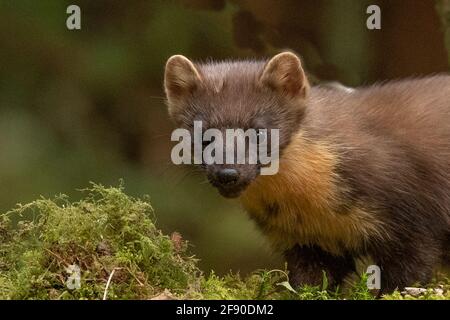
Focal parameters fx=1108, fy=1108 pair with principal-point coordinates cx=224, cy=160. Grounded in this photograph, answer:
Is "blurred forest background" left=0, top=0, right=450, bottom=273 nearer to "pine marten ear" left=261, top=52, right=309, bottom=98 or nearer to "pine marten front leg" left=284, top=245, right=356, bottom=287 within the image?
"pine marten front leg" left=284, top=245, right=356, bottom=287

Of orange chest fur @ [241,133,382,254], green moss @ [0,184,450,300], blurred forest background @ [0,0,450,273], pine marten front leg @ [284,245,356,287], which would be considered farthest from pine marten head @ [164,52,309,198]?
blurred forest background @ [0,0,450,273]

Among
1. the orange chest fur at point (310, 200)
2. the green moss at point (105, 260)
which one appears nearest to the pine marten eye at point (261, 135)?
the orange chest fur at point (310, 200)

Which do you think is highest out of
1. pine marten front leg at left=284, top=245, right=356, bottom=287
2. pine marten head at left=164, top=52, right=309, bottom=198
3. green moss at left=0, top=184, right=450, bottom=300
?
pine marten head at left=164, top=52, right=309, bottom=198

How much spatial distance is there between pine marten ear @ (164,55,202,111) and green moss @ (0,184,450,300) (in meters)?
0.82

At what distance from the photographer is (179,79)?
21.0 feet

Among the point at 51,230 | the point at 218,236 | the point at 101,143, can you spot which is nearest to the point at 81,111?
the point at 101,143

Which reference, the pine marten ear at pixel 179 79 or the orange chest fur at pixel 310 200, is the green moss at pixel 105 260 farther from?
the pine marten ear at pixel 179 79

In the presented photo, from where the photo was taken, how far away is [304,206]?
6441 mm

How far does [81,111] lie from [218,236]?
170cm

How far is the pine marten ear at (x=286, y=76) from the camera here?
20.5 ft

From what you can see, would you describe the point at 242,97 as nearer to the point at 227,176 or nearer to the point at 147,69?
the point at 227,176

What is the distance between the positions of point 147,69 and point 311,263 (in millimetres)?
3058

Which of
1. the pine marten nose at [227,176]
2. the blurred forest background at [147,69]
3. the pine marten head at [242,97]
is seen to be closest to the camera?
the pine marten nose at [227,176]

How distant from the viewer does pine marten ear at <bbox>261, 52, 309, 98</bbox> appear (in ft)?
20.5
